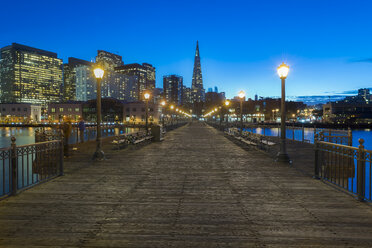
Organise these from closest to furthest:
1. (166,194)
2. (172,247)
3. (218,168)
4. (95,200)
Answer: (172,247), (95,200), (166,194), (218,168)

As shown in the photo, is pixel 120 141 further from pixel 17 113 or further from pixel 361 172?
pixel 17 113

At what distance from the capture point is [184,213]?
538 centimetres

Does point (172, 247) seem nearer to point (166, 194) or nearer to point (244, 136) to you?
point (166, 194)

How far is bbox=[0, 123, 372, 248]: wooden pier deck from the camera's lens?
169 inches

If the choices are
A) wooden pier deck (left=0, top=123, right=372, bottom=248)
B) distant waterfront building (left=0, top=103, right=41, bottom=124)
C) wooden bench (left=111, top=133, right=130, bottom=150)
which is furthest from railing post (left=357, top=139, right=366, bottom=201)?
distant waterfront building (left=0, top=103, right=41, bottom=124)

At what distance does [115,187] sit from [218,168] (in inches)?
178

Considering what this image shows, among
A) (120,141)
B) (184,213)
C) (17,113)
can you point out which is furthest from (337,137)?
(17,113)

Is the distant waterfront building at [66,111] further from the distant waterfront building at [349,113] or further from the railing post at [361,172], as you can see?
the railing post at [361,172]

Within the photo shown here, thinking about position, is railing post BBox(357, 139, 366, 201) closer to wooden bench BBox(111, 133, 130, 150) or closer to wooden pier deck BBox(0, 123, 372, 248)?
wooden pier deck BBox(0, 123, 372, 248)

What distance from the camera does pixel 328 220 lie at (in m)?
5.06

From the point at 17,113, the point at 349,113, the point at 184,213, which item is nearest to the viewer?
the point at 184,213

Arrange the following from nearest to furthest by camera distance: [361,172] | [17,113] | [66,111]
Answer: [361,172]
[66,111]
[17,113]

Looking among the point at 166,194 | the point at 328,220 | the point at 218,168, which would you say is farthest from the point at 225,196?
the point at 218,168

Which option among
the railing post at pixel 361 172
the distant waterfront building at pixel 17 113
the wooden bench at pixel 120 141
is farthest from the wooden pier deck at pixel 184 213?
the distant waterfront building at pixel 17 113
